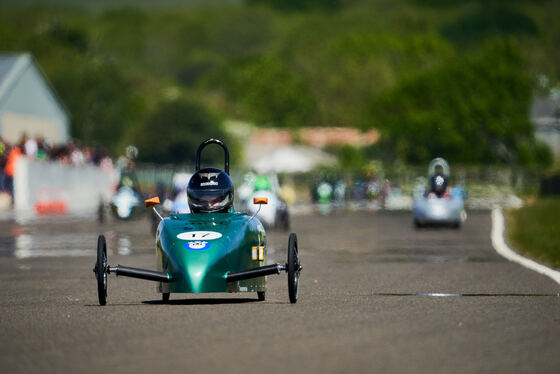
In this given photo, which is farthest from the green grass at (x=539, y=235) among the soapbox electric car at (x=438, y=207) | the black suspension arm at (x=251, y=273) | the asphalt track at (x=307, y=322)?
the black suspension arm at (x=251, y=273)

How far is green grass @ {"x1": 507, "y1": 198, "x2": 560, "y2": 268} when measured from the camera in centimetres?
2194

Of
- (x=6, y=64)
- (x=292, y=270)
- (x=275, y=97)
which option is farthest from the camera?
(x=275, y=97)

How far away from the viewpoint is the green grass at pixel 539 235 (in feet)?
72.0

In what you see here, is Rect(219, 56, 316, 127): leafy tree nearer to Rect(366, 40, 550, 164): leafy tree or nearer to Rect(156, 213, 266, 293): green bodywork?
Rect(366, 40, 550, 164): leafy tree

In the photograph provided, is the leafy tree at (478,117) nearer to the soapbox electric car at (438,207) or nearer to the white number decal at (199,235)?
the soapbox electric car at (438,207)

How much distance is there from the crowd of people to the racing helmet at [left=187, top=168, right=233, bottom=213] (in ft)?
85.8

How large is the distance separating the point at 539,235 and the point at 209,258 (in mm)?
16220

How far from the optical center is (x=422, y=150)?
314 feet

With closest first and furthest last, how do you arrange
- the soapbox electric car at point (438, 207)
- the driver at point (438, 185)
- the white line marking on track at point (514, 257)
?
the white line marking on track at point (514, 257), the soapbox electric car at point (438, 207), the driver at point (438, 185)

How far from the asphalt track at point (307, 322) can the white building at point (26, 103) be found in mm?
47755

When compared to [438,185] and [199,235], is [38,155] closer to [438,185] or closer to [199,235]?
[438,185]

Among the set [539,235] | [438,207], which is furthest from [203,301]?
[438,207]

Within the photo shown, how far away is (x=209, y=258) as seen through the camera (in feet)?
42.2

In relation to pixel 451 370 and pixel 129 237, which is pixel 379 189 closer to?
pixel 129 237
